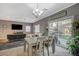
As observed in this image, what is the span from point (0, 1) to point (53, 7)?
1.12 metres

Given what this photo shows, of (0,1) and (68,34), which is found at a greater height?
(0,1)

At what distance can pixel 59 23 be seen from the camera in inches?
88.3

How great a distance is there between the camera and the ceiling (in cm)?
218

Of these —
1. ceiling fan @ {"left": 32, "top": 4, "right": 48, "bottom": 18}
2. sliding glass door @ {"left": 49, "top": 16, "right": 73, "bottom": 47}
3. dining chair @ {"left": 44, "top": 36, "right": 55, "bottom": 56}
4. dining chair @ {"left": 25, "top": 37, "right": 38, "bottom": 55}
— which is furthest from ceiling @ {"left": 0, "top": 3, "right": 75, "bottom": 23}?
dining chair @ {"left": 44, "top": 36, "right": 55, "bottom": 56}

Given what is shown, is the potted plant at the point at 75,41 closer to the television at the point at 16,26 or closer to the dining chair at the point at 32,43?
the dining chair at the point at 32,43

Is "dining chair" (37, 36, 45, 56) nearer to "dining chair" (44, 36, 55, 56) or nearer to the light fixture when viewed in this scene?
"dining chair" (44, 36, 55, 56)

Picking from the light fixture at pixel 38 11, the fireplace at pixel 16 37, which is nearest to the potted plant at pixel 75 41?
the light fixture at pixel 38 11

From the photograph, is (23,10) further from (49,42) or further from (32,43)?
(49,42)

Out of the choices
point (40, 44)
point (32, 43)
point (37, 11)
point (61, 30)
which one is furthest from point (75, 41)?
point (37, 11)

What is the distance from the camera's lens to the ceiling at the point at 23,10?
2.18 metres

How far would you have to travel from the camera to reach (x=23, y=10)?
221 cm

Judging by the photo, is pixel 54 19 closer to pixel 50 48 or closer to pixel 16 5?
pixel 50 48

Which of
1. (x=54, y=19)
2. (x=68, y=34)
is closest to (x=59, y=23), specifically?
(x=54, y=19)

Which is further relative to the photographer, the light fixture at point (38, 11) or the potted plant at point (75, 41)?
the light fixture at point (38, 11)
